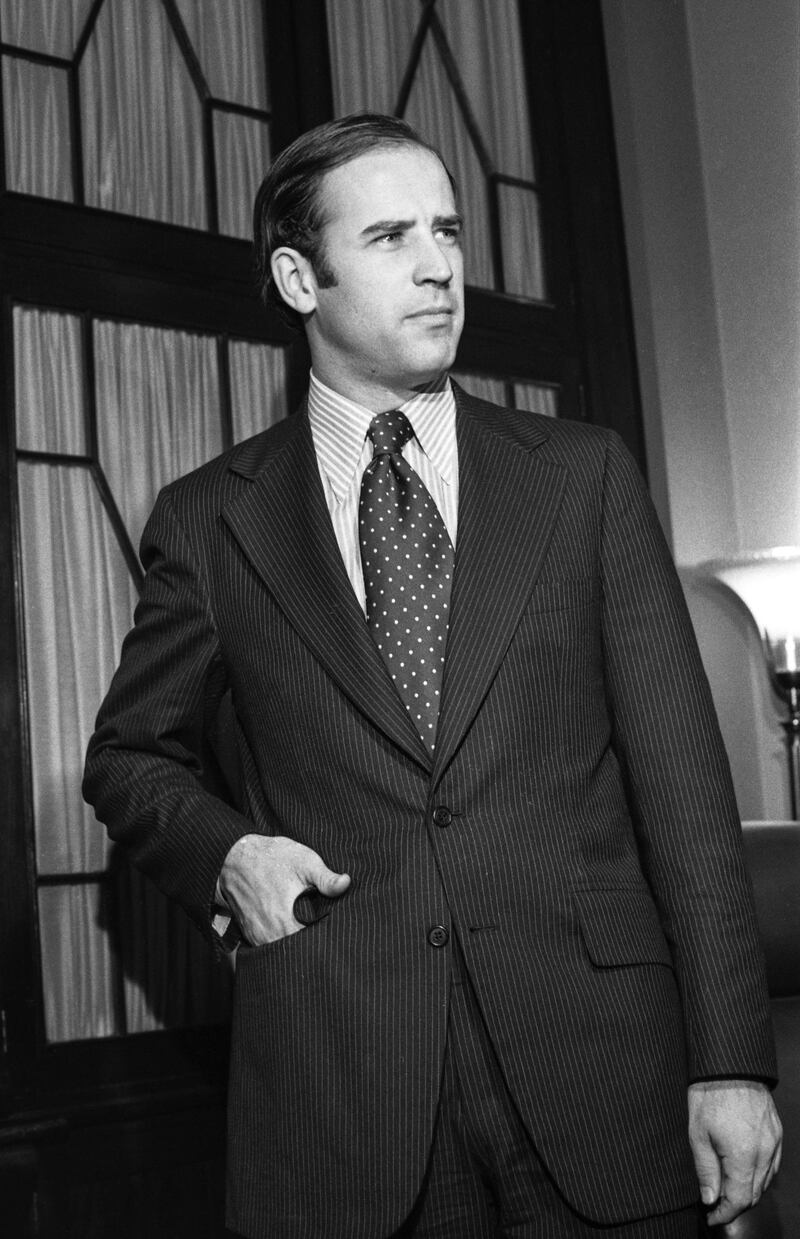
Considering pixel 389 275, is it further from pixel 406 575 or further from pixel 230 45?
pixel 230 45

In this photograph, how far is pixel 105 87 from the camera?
9.56 ft

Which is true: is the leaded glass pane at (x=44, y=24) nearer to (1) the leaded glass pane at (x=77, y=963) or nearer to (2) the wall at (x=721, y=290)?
(2) the wall at (x=721, y=290)

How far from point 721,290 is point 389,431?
8.31 feet

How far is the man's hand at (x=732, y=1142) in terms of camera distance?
1.26 metres

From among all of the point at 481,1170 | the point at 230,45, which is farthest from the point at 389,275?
the point at 230,45

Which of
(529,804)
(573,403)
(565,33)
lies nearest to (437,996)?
(529,804)

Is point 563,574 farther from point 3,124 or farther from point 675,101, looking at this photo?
point 675,101

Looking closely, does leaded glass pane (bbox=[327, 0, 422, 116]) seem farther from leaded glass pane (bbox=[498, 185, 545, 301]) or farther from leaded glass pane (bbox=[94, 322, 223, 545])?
leaded glass pane (bbox=[94, 322, 223, 545])

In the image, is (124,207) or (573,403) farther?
(573,403)

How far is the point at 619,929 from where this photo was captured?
1.34 m

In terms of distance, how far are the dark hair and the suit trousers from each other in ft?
2.86

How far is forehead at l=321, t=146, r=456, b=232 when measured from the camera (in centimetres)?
160

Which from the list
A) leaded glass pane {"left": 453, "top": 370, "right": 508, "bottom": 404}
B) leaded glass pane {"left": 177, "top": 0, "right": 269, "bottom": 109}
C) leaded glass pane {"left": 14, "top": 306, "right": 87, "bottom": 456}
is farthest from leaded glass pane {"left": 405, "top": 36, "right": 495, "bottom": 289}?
leaded glass pane {"left": 14, "top": 306, "right": 87, "bottom": 456}

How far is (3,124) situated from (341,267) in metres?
1.43
